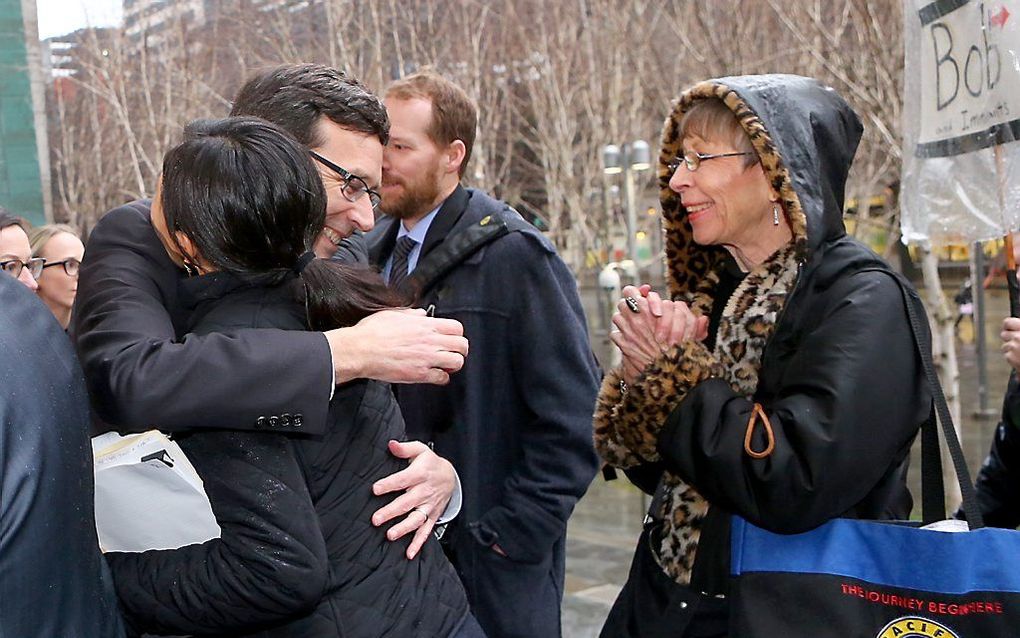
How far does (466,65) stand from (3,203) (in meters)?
11.2

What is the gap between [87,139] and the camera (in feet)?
50.6

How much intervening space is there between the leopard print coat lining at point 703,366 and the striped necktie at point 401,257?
4.31ft

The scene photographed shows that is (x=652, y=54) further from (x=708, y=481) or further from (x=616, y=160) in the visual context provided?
(x=708, y=481)

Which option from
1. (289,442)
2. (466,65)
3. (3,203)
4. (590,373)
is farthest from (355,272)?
(466,65)

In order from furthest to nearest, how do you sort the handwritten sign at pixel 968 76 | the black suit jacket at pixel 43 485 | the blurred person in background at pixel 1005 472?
the blurred person in background at pixel 1005 472 → the handwritten sign at pixel 968 76 → the black suit jacket at pixel 43 485

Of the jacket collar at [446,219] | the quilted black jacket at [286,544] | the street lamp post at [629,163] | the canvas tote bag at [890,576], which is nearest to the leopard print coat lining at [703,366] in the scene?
the canvas tote bag at [890,576]

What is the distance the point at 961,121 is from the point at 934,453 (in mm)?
1755

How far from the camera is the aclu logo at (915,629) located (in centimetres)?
188

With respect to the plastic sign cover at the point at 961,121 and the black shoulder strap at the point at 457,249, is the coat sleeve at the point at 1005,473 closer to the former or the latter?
the plastic sign cover at the point at 961,121

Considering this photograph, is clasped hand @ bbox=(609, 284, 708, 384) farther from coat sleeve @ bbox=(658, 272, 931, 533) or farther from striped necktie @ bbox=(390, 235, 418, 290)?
striped necktie @ bbox=(390, 235, 418, 290)

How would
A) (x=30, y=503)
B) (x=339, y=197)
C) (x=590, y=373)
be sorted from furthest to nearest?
(x=590, y=373)
(x=339, y=197)
(x=30, y=503)

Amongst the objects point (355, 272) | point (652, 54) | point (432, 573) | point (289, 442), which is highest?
point (652, 54)

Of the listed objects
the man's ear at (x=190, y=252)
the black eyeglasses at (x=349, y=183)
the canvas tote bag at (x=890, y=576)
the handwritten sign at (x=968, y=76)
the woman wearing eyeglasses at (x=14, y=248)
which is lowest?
the canvas tote bag at (x=890, y=576)

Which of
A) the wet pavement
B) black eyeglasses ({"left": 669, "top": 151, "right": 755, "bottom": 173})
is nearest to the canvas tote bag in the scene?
black eyeglasses ({"left": 669, "top": 151, "right": 755, "bottom": 173})
